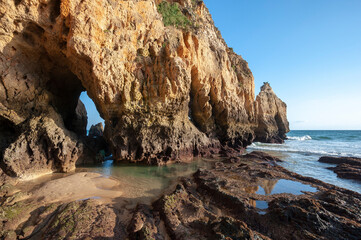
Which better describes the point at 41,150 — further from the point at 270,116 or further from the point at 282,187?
the point at 270,116

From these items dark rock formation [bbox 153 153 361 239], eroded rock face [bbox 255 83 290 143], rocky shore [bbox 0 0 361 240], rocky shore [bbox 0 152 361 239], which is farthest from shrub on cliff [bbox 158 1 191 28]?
eroded rock face [bbox 255 83 290 143]

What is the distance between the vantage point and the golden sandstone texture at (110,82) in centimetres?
845

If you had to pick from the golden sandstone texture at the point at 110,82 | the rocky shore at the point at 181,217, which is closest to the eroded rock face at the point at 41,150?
the golden sandstone texture at the point at 110,82

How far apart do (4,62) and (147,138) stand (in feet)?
30.2

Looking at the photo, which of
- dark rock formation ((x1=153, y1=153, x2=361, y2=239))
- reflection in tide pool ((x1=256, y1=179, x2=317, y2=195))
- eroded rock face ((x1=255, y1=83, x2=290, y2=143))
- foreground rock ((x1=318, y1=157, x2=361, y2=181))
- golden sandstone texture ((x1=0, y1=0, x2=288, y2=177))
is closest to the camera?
dark rock formation ((x1=153, y1=153, x2=361, y2=239))

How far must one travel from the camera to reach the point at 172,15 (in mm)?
15578

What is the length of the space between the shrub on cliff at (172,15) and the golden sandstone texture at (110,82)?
0.16m

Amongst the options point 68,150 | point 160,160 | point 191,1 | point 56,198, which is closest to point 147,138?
point 160,160

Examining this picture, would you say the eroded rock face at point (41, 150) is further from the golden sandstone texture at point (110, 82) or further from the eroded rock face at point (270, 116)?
the eroded rock face at point (270, 116)

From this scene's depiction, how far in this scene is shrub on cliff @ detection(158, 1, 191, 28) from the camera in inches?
588

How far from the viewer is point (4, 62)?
831 cm

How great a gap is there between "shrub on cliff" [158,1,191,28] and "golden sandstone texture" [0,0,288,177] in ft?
0.53

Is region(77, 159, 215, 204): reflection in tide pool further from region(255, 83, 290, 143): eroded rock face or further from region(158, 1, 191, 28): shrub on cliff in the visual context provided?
region(255, 83, 290, 143): eroded rock face

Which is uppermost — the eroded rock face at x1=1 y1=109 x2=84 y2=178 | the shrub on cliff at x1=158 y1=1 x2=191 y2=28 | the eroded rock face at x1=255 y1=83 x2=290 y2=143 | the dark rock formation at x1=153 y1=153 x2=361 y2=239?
the shrub on cliff at x1=158 y1=1 x2=191 y2=28
